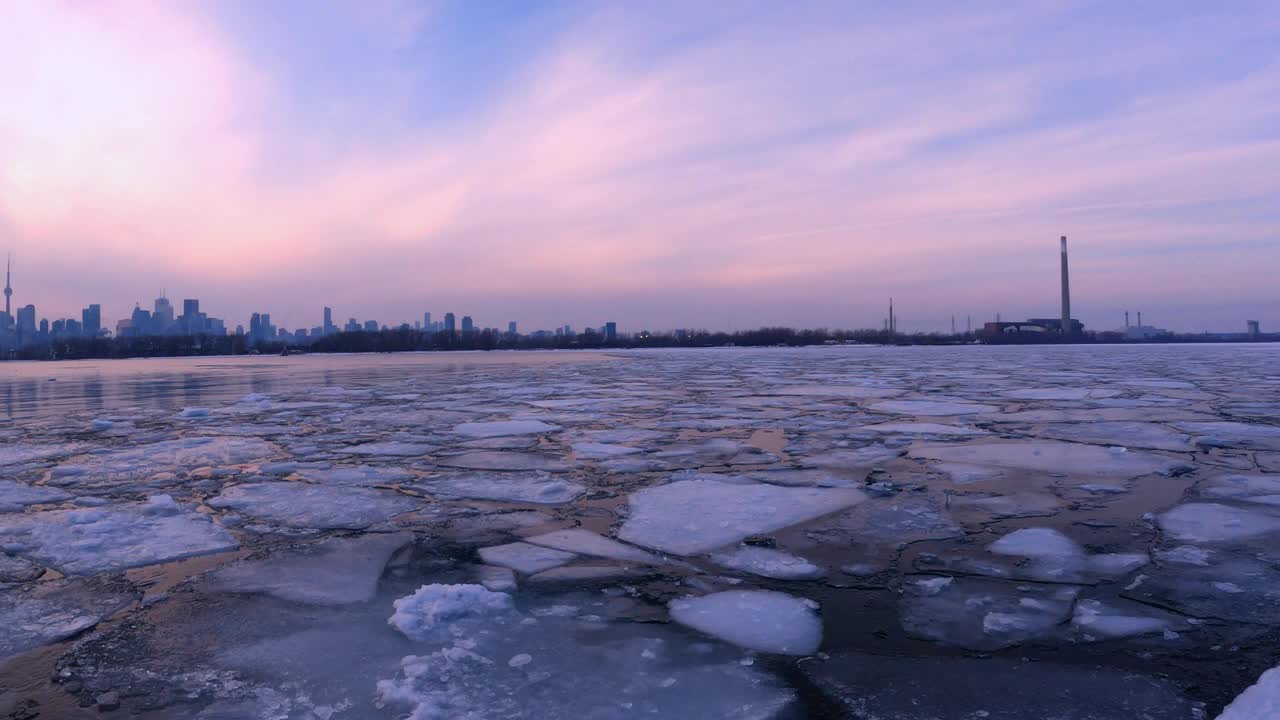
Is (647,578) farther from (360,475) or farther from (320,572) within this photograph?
(360,475)

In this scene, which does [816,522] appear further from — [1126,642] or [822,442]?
[822,442]

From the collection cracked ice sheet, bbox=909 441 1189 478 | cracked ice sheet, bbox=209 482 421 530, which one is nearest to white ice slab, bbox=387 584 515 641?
cracked ice sheet, bbox=209 482 421 530

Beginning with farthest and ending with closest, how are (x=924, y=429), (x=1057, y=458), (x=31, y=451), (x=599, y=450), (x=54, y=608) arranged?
(x=924, y=429), (x=31, y=451), (x=599, y=450), (x=1057, y=458), (x=54, y=608)

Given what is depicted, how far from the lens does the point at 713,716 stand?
1.89m

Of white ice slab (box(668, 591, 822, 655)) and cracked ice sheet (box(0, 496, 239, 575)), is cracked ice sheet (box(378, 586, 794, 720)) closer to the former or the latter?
white ice slab (box(668, 591, 822, 655))

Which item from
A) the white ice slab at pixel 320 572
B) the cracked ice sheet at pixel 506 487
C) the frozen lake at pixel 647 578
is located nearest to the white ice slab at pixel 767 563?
the frozen lake at pixel 647 578

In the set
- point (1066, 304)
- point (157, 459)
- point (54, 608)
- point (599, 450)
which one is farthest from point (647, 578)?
point (1066, 304)

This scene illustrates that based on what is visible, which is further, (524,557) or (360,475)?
Result: (360,475)

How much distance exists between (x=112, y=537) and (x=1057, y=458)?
6143mm

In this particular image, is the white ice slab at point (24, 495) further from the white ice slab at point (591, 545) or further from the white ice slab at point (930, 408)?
the white ice slab at point (930, 408)

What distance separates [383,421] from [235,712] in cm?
690

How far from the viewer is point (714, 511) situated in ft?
13.0

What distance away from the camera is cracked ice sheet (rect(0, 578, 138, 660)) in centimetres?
239

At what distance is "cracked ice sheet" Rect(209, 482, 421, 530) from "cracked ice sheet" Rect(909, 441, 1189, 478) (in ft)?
13.3
